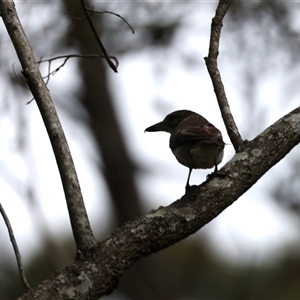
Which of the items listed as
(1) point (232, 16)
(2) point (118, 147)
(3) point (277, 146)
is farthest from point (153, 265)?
(3) point (277, 146)

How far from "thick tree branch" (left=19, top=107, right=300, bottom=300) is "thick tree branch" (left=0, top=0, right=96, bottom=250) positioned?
114mm

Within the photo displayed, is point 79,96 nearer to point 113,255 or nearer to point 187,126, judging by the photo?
point 187,126

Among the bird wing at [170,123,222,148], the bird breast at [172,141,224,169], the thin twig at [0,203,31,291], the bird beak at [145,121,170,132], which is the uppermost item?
the bird beak at [145,121,170,132]

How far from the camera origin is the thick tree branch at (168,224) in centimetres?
233

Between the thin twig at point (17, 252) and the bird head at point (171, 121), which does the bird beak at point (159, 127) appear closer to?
the bird head at point (171, 121)

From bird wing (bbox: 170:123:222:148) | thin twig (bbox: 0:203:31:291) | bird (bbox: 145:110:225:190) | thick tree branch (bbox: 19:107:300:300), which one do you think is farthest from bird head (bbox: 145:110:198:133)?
thin twig (bbox: 0:203:31:291)

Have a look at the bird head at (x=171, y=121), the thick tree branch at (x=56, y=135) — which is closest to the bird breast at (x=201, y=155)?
the bird head at (x=171, y=121)

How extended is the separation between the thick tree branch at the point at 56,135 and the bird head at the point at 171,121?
2.41 m

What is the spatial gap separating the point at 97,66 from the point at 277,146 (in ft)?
16.7

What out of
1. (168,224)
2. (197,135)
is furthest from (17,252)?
(197,135)

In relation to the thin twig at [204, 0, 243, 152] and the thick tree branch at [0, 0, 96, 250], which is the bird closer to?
the thin twig at [204, 0, 243, 152]

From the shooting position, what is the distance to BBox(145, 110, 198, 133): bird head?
5.06m

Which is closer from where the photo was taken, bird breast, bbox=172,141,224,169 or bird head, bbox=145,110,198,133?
bird breast, bbox=172,141,224,169

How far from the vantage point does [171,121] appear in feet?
16.8
